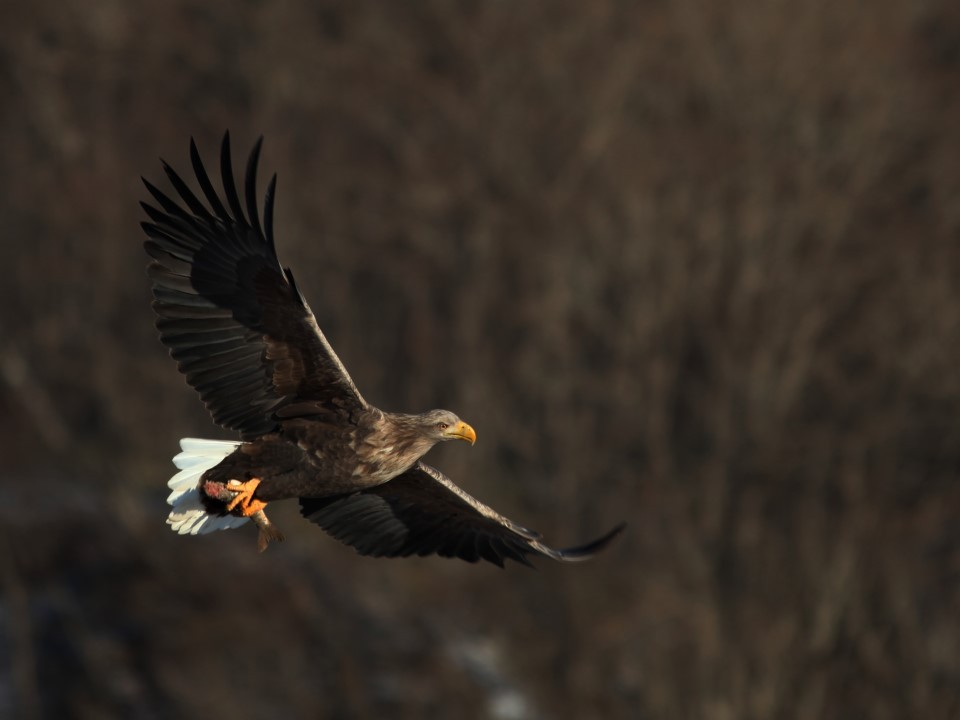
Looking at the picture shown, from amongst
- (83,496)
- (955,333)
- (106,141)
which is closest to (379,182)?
(106,141)

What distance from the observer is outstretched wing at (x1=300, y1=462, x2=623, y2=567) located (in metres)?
9.75

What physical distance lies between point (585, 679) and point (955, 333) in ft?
29.3

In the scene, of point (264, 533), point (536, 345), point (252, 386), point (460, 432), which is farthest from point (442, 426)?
point (536, 345)

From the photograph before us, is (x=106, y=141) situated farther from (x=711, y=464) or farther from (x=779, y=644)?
(x=779, y=644)

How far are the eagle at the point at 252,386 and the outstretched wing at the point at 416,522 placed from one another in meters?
0.71

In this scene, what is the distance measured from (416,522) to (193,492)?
1608 mm

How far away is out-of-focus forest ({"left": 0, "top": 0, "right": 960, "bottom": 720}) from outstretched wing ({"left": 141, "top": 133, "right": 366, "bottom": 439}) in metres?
11.9

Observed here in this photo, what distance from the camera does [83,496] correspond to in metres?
24.9

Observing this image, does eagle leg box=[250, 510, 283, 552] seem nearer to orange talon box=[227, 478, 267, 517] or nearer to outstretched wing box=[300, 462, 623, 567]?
orange talon box=[227, 478, 267, 517]

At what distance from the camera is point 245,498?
8.77m

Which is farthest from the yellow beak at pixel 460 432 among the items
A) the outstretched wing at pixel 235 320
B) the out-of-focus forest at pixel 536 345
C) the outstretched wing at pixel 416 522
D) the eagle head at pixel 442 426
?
the out-of-focus forest at pixel 536 345

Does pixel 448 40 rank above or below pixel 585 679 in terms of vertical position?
above

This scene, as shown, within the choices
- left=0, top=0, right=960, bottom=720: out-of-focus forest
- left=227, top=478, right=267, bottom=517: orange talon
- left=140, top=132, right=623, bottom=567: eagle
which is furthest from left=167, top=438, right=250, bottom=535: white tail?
left=0, top=0, right=960, bottom=720: out-of-focus forest

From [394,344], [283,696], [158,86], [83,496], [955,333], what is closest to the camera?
[283,696]
